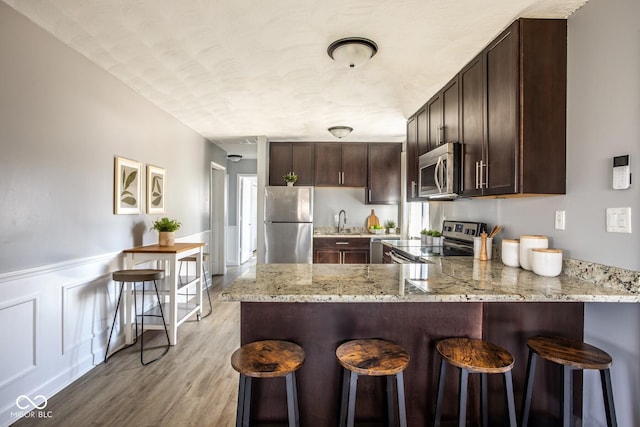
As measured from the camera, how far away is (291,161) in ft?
16.9

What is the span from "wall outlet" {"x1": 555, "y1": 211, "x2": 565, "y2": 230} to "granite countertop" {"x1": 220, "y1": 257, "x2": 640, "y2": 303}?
214mm

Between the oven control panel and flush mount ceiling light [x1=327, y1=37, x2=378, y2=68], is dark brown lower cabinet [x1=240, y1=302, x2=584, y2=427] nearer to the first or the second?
the oven control panel

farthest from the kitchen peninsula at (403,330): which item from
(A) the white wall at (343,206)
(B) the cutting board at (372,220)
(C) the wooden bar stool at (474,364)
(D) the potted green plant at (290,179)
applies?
(A) the white wall at (343,206)

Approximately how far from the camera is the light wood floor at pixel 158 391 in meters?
1.93

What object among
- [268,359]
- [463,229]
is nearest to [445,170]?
[463,229]

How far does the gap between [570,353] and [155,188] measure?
3.59 meters

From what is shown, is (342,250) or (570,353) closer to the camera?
(570,353)

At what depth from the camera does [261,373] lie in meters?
1.22

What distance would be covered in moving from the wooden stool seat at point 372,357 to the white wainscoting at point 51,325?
1947 millimetres

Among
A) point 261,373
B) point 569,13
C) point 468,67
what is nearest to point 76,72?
point 261,373

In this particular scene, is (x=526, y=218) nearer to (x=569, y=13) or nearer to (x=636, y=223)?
(x=636, y=223)

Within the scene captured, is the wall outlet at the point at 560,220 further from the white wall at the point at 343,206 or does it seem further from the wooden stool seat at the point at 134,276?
the white wall at the point at 343,206

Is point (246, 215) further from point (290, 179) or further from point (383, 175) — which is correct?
point (383, 175)

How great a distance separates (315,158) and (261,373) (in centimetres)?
420
